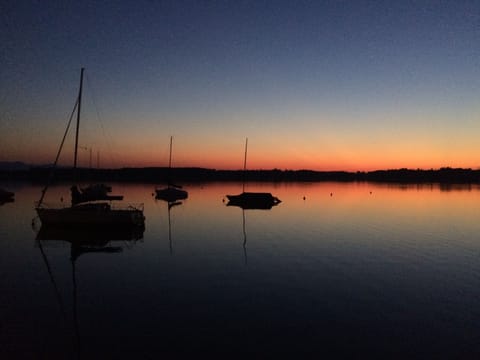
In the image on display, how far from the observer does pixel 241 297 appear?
19516 mm

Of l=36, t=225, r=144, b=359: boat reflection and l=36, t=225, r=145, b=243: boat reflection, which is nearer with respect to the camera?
l=36, t=225, r=144, b=359: boat reflection

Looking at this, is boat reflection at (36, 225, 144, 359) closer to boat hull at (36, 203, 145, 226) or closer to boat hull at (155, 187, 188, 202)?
boat hull at (36, 203, 145, 226)

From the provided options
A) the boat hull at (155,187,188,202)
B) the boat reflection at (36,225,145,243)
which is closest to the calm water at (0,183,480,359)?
the boat reflection at (36,225,145,243)

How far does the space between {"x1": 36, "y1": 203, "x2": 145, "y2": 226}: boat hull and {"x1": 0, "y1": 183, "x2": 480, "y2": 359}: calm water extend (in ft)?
9.03

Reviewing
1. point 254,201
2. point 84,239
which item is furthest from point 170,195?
point 84,239

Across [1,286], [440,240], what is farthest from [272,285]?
[440,240]

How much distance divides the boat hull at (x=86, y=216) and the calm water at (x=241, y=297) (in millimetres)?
2751

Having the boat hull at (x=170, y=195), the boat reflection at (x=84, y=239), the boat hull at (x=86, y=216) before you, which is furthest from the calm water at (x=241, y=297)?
the boat hull at (x=170, y=195)

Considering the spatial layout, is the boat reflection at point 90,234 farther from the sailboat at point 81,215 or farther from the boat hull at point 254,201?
the boat hull at point 254,201

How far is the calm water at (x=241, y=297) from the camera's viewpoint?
553 inches

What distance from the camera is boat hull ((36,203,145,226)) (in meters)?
39.8

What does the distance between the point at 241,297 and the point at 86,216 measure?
26.3 metres

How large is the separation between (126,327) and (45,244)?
22.8 m

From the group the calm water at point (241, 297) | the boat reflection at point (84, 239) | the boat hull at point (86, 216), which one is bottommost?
the boat reflection at point (84, 239)
